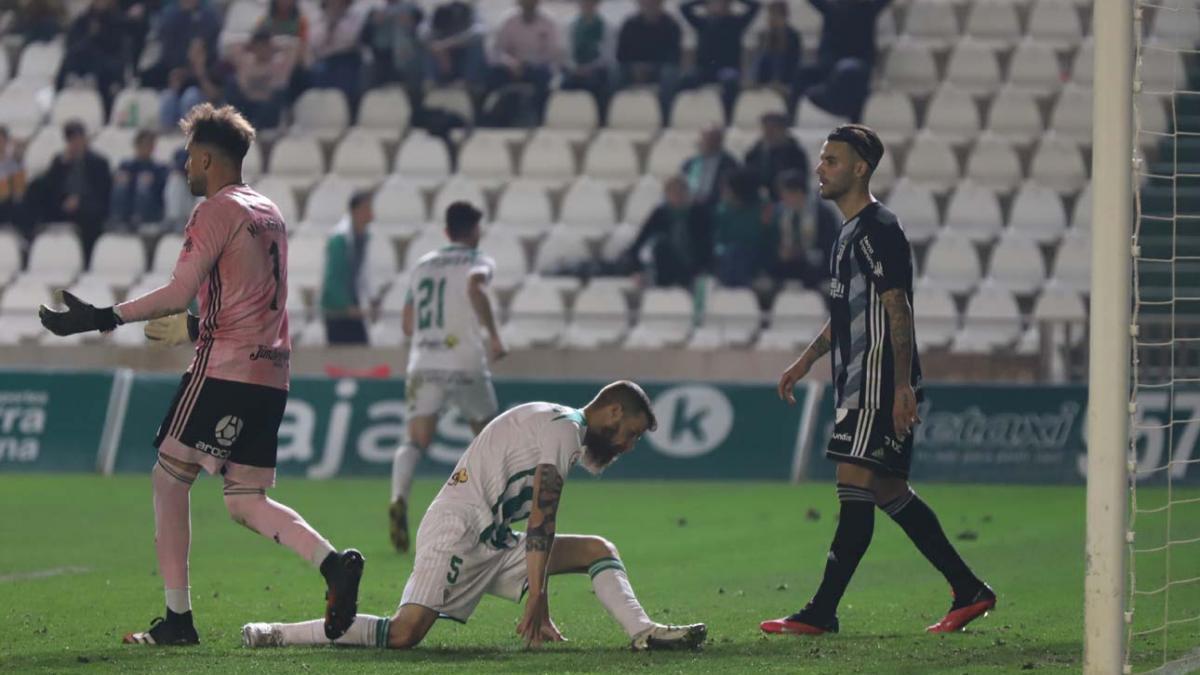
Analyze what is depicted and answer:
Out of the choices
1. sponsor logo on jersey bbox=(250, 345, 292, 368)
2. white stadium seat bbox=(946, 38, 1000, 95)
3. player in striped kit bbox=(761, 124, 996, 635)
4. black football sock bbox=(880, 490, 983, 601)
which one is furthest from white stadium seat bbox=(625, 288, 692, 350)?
sponsor logo on jersey bbox=(250, 345, 292, 368)

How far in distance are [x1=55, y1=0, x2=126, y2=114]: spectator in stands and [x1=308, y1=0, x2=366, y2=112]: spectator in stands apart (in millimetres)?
2439

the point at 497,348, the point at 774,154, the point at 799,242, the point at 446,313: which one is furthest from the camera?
the point at 774,154

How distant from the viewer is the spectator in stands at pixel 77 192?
65.5 feet

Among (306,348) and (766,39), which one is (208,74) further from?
(766,39)

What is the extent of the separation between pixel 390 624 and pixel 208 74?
589 inches

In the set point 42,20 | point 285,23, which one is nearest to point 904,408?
point 285,23

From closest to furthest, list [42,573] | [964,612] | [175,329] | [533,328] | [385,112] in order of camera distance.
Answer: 1. [175,329]
2. [964,612]
3. [42,573]
4. [533,328]
5. [385,112]

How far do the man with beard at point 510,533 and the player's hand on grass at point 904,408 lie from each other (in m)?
1.14

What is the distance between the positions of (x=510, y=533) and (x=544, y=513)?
17.6 inches

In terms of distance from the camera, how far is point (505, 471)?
7117 millimetres

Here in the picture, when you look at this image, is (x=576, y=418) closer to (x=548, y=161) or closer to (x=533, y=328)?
(x=533, y=328)

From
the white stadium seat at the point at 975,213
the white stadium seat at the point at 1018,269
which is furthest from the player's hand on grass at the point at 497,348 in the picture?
the white stadium seat at the point at 975,213

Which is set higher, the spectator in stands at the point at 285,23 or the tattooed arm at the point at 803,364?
the spectator in stands at the point at 285,23

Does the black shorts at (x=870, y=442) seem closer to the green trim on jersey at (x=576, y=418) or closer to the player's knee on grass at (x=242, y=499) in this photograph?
the green trim on jersey at (x=576, y=418)
